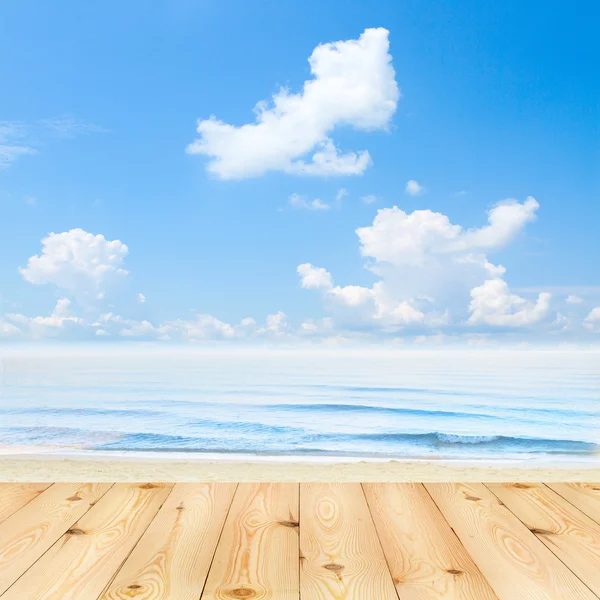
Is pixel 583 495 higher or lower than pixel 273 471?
higher

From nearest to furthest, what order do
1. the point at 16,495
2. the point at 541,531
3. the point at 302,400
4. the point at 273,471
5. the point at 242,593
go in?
the point at 242,593
the point at 541,531
the point at 16,495
the point at 273,471
the point at 302,400

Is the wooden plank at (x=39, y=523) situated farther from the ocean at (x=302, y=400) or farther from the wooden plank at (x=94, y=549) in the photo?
the ocean at (x=302, y=400)

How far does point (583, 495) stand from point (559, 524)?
32 cm

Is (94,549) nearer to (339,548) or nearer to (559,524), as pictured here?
(339,548)

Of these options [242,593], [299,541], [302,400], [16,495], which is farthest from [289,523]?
[302,400]

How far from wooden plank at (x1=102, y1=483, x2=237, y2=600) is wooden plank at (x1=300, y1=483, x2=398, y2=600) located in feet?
0.70

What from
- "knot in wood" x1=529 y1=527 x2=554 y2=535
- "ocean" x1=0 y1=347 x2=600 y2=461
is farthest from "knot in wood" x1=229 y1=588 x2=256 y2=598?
"ocean" x1=0 y1=347 x2=600 y2=461

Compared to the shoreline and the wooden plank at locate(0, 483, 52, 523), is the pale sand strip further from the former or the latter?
the wooden plank at locate(0, 483, 52, 523)

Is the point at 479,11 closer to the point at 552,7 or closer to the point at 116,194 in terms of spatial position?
the point at 552,7

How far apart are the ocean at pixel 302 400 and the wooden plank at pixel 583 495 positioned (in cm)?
378

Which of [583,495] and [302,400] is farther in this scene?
[302,400]

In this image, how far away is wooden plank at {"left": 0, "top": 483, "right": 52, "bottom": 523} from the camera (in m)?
1.70

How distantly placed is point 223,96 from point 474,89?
102 inches

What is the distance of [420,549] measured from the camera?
4.70 feet
